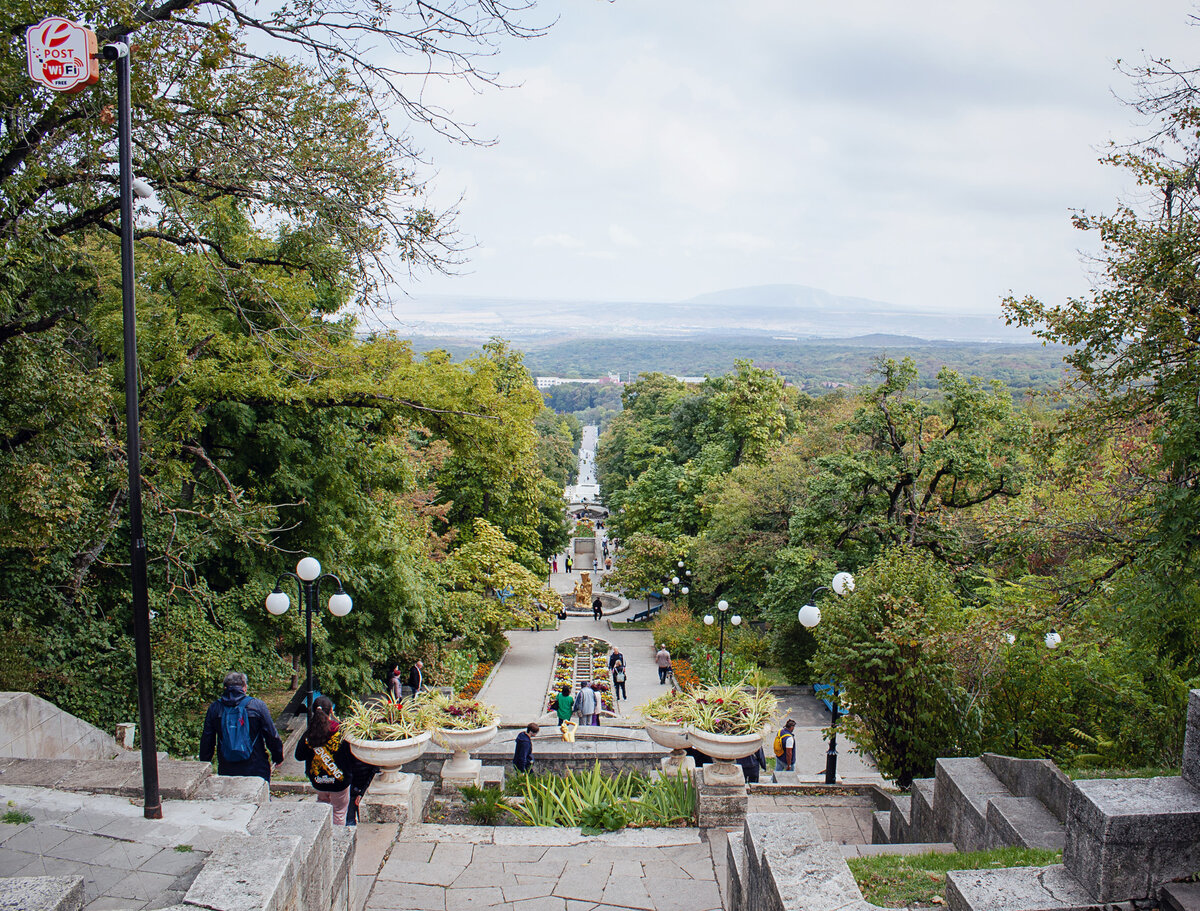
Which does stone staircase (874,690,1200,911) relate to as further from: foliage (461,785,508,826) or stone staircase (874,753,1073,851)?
foliage (461,785,508,826)

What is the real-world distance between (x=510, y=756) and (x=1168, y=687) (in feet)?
24.1

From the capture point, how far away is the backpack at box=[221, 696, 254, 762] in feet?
22.5

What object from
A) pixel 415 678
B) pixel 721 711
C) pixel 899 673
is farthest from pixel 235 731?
pixel 415 678

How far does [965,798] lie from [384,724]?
5.22m

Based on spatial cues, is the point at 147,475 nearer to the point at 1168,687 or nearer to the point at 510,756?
the point at 510,756

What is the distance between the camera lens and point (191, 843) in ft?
16.7

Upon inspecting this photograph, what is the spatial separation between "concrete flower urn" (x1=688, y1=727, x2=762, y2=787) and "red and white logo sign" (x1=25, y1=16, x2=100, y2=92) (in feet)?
24.5

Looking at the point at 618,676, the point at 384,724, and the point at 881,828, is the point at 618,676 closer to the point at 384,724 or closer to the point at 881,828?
the point at 881,828

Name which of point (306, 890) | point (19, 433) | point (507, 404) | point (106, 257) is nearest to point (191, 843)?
point (306, 890)

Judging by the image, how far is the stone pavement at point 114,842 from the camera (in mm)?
4523

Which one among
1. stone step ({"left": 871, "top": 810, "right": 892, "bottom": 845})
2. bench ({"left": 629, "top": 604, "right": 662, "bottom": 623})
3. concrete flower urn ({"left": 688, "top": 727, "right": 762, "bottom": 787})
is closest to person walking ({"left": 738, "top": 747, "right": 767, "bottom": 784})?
stone step ({"left": 871, "top": 810, "right": 892, "bottom": 845})

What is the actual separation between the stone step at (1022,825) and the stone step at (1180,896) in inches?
89.6

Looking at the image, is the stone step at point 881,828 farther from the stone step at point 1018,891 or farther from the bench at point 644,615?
the bench at point 644,615

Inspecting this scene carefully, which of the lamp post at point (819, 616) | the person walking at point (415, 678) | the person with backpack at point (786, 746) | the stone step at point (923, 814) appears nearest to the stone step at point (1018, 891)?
the stone step at point (923, 814)
